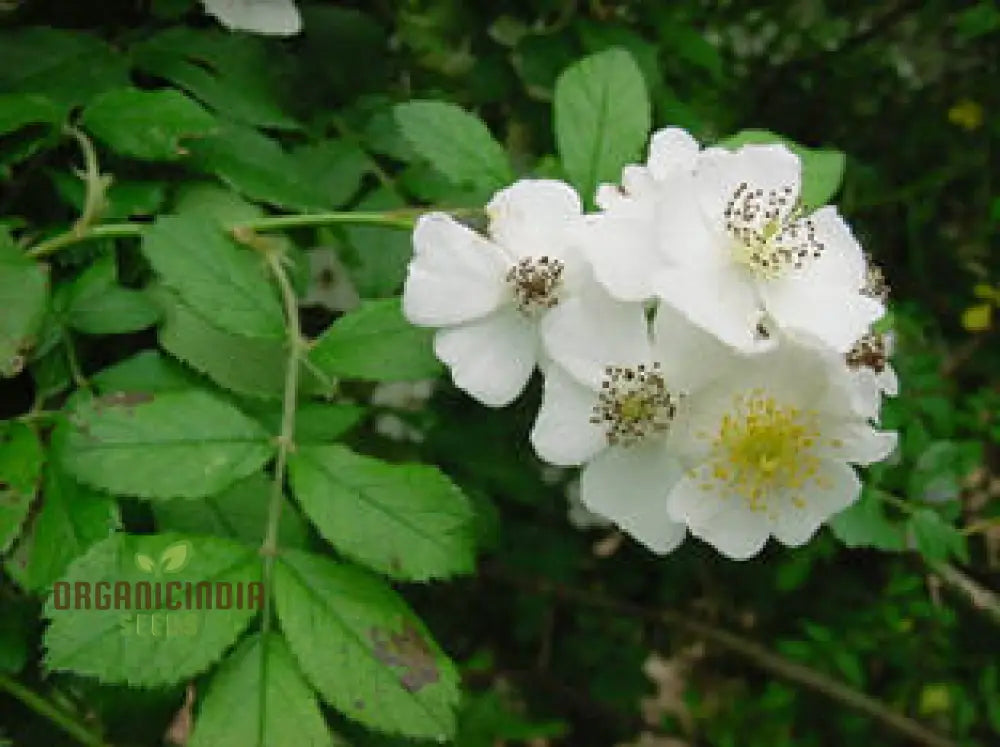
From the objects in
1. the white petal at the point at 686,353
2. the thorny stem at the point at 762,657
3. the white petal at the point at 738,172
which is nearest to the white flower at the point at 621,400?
the white petal at the point at 686,353

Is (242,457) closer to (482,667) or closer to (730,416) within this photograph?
(730,416)

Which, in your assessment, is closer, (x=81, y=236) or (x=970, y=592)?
(x=81, y=236)

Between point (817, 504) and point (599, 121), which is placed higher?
point (599, 121)

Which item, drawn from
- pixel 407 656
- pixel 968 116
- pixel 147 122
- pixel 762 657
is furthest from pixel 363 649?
pixel 968 116

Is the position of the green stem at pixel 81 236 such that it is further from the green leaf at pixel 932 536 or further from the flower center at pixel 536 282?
the green leaf at pixel 932 536

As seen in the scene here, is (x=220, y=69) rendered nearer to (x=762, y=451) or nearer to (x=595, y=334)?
(x=595, y=334)

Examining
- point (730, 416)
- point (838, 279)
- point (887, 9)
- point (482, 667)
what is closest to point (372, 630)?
point (730, 416)

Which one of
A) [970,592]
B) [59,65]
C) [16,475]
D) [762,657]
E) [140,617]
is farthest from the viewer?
[762,657]
